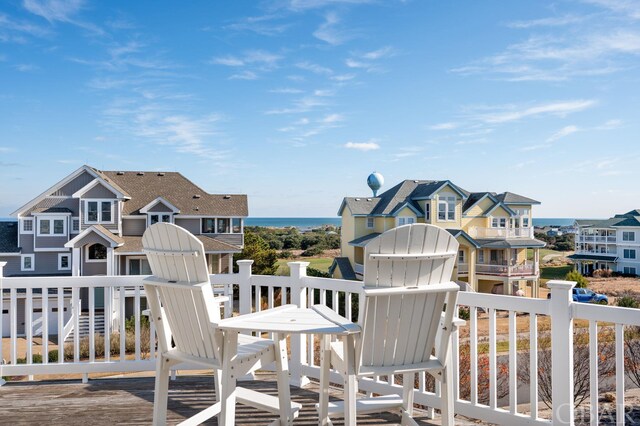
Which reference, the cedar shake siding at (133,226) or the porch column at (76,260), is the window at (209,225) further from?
the porch column at (76,260)

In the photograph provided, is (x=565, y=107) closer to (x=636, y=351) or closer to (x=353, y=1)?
(x=353, y=1)

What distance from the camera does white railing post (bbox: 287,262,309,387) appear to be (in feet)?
13.0

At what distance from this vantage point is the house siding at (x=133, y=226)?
19328 mm

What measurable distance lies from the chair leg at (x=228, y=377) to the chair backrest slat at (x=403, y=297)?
0.65m

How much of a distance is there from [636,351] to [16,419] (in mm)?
9802

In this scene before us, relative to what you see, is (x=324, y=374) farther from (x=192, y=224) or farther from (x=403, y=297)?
(x=192, y=224)

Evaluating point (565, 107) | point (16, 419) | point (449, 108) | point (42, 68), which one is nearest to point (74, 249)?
point (42, 68)

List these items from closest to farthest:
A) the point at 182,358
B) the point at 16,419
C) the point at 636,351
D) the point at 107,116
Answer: the point at 182,358, the point at 16,419, the point at 636,351, the point at 107,116

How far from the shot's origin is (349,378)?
230 centimetres

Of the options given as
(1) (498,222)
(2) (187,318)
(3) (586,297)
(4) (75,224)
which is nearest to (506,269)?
(1) (498,222)

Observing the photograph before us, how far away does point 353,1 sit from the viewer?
1199 cm

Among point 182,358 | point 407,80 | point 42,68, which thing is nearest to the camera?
point 182,358

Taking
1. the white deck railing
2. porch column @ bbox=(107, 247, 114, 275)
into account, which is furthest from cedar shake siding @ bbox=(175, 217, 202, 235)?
the white deck railing

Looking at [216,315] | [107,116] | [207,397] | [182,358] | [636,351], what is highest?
[107,116]
